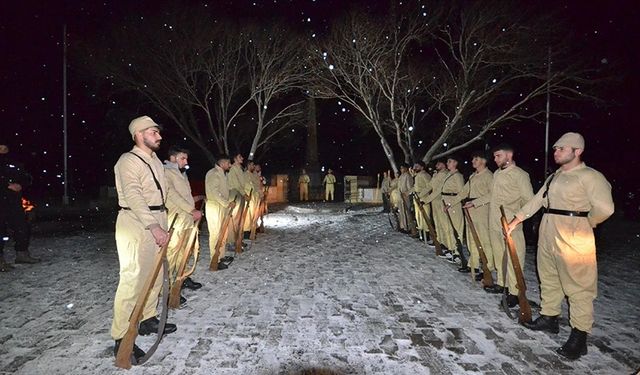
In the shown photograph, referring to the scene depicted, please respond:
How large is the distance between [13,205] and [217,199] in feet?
11.4

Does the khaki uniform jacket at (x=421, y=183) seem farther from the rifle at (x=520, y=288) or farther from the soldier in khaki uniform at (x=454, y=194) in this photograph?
the rifle at (x=520, y=288)

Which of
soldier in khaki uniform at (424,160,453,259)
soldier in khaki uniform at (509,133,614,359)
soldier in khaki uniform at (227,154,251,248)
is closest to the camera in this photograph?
soldier in khaki uniform at (509,133,614,359)

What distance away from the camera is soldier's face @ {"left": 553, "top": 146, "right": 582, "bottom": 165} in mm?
4633

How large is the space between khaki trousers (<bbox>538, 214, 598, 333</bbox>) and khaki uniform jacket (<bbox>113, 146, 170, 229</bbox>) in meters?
4.05

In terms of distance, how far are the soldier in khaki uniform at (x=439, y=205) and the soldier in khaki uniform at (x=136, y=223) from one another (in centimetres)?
624

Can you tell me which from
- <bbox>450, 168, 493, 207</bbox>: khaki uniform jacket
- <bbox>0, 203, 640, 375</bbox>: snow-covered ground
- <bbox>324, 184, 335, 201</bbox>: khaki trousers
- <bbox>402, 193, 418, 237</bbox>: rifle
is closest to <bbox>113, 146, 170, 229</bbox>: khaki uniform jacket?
<bbox>0, 203, 640, 375</bbox>: snow-covered ground

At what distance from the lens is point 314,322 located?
523 cm

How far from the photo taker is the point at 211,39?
20688 mm

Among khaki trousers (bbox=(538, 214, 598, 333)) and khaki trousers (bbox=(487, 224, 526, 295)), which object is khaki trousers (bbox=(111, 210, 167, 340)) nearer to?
khaki trousers (bbox=(538, 214, 598, 333))

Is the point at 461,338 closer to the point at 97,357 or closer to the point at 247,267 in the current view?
the point at 97,357

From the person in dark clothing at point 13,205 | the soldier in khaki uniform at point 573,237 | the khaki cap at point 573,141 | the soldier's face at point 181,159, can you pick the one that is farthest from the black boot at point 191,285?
the khaki cap at point 573,141

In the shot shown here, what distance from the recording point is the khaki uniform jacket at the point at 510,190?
594 cm

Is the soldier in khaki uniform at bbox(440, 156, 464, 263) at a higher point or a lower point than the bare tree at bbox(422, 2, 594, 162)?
lower

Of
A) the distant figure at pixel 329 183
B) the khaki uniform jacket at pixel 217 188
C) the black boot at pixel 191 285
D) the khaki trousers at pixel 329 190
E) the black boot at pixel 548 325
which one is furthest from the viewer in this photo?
the khaki trousers at pixel 329 190
